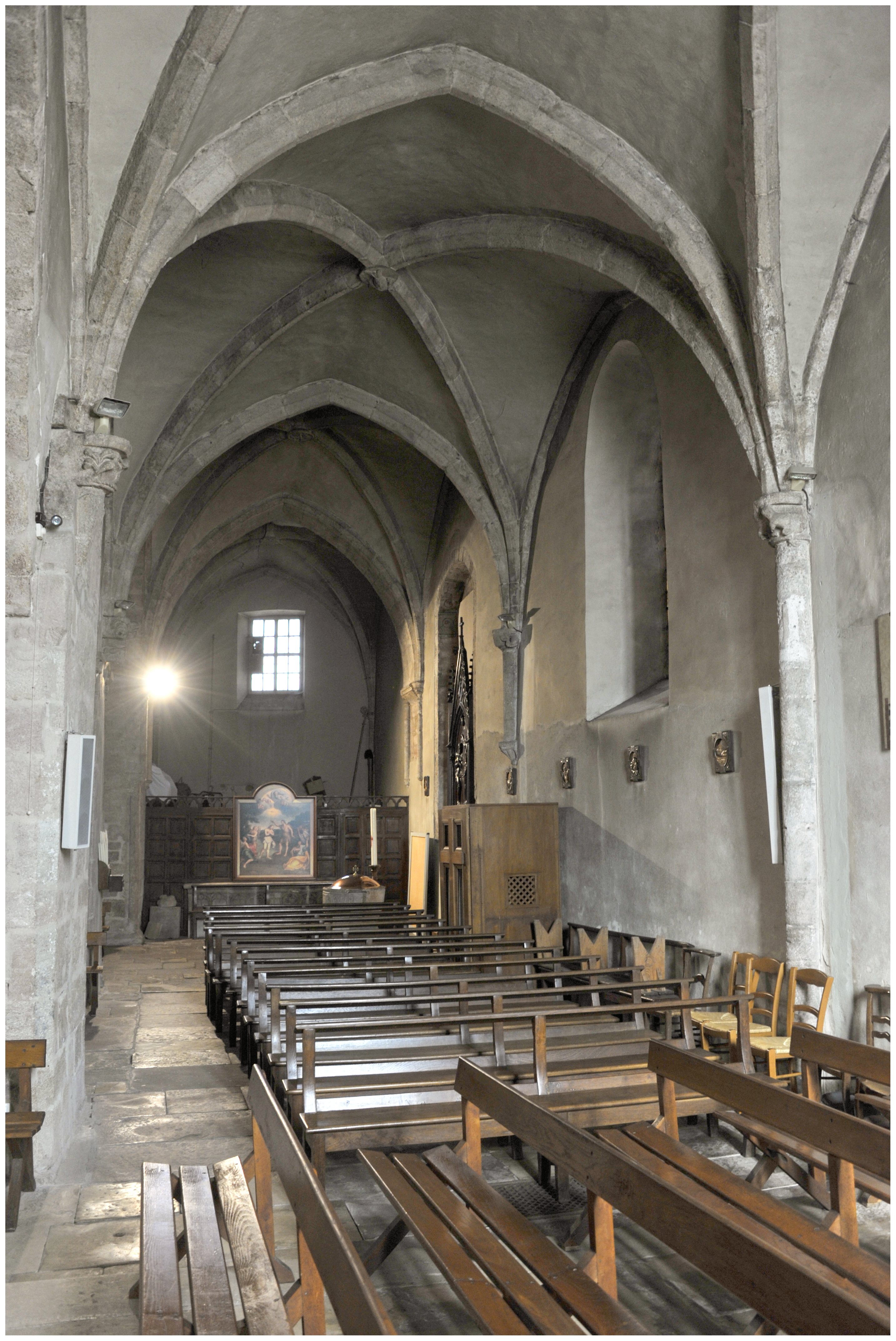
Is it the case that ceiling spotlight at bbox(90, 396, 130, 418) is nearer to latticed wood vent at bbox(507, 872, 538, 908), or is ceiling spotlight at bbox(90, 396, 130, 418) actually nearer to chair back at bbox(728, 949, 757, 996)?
chair back at bbox(728, 949, 757, 996)

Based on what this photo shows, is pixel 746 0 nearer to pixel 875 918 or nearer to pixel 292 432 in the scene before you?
pixel 875 918

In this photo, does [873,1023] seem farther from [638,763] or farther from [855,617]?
[638,763]

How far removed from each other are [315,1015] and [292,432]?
10.4m

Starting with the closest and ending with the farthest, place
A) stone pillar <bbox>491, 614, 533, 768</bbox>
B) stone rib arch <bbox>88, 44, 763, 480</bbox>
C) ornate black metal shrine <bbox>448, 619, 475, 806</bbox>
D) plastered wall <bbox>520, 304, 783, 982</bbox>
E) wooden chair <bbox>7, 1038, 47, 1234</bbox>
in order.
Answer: wooden chair <bbox>7, 1038, 47, 1234</bbox>, stone rib arch <bbox>88, 44, 763, 480</bbox>, plastered wall <bbox>520, 304, 783, 982</bbox>, stone pillar <bbox>491, 614, 533, 768</bbox>, ornate black metal shrine <bbox>448, 619, 475, 806</bbox>

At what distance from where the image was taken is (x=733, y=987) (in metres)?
6.67

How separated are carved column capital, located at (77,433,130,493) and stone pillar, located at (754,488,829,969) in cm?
385

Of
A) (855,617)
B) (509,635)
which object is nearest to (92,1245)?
(855,617)

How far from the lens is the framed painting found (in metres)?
15.0

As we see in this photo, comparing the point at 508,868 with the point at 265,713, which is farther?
the point at 265,713

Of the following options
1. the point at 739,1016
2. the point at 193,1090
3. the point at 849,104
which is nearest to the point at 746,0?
the point at 849,104

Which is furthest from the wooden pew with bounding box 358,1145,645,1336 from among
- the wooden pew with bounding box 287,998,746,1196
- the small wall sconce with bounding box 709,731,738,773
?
the small wall sconce with bounding box 709,731,738,773

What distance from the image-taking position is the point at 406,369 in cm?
1162

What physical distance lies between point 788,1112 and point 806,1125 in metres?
0.06

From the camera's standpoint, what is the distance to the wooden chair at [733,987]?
6070 mm
